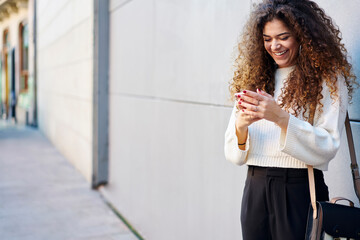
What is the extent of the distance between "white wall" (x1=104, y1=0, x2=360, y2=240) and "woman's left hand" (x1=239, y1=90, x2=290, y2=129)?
22.3 inches

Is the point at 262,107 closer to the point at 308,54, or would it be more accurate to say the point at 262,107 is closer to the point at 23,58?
the point at 308,54

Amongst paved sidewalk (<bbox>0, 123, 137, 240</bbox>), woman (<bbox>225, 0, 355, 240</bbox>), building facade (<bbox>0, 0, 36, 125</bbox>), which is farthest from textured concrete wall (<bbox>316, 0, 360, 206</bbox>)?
building facade (<bbox>0, 0, 36, 125</bbox>)

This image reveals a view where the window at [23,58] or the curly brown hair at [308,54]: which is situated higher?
the window at [23,58]

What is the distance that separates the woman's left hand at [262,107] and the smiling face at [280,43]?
0.86ft

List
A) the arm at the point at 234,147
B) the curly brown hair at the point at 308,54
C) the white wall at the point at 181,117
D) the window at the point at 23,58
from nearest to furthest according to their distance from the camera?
1. the curly brown hair at the point at 308,54
2. the arm at the point at 234,147
3. the white wall at the point at 181,117
4. the window at the point at 23,58

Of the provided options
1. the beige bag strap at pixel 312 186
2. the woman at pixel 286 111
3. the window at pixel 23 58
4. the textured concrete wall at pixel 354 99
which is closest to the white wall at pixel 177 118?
the textured concrete wall at pixel 354 99

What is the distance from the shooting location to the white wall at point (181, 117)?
9.67 ft

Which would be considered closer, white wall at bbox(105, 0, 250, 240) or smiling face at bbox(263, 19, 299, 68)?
smiling face at bbox(263, 19, 299, 68)

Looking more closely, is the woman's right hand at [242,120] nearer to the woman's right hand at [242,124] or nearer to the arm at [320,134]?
the woman's right hand at [242,124]

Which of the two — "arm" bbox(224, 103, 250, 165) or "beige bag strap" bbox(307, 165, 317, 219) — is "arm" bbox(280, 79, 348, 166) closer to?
"beige bag strap" bbox(307, 165, 317, 219)

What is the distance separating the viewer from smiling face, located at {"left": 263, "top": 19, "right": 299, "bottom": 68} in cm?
182

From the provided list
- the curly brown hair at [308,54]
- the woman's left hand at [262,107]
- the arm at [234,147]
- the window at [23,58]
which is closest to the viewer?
the woman's left hand at [262,107]

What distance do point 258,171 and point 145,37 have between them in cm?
288

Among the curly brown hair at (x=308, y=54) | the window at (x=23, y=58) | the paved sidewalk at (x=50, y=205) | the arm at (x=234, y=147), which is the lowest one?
the paved sidewalk at (x=50, y=205)
